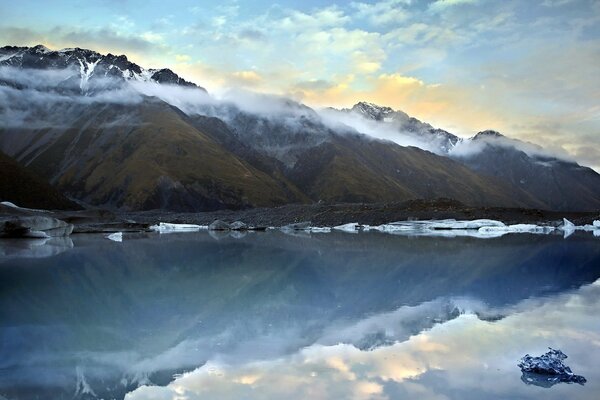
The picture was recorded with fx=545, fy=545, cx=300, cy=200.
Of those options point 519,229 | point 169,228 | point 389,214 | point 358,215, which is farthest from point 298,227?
point 519,229

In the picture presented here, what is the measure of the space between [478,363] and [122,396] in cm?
618

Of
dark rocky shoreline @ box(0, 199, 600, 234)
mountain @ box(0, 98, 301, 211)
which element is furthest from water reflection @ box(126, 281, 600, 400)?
mountain @ box(0, 98, 301, 211)

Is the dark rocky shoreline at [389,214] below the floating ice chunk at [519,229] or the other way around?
the other way around

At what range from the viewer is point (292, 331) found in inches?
507

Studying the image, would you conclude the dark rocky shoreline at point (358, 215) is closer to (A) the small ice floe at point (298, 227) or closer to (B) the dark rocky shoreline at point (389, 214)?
(B) the dark rocky shoreline at point (389, 214)

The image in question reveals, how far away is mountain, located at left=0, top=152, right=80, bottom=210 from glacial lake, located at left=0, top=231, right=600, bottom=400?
2479 inches

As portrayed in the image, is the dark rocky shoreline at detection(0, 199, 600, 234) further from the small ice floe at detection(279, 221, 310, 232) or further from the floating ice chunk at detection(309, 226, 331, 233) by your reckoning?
the floating ice chunk at detection(309, 226, 331, 233)

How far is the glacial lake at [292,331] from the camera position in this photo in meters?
8.84

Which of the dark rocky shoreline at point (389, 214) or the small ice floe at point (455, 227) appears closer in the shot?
the small ice floe at point (455, 227)

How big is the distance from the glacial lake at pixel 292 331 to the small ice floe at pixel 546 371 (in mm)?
209

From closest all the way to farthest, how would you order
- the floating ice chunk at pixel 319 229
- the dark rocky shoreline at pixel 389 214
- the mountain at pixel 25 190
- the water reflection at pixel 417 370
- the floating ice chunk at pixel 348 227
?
the water reflection at pixel 417 370 < the floating ice chunk at pixel 319 229 < the floating ice chunk at pixel 348 227 < the dark rocky shoreline at pixel 389 214 < the mountain at pixel 25 190

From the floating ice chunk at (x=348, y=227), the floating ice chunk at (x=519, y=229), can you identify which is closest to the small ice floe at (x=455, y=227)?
the floating ice chunk at (x=519, y=229)

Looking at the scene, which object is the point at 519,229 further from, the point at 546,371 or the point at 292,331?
the point at 546,371

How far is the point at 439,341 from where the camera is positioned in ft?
38.6
